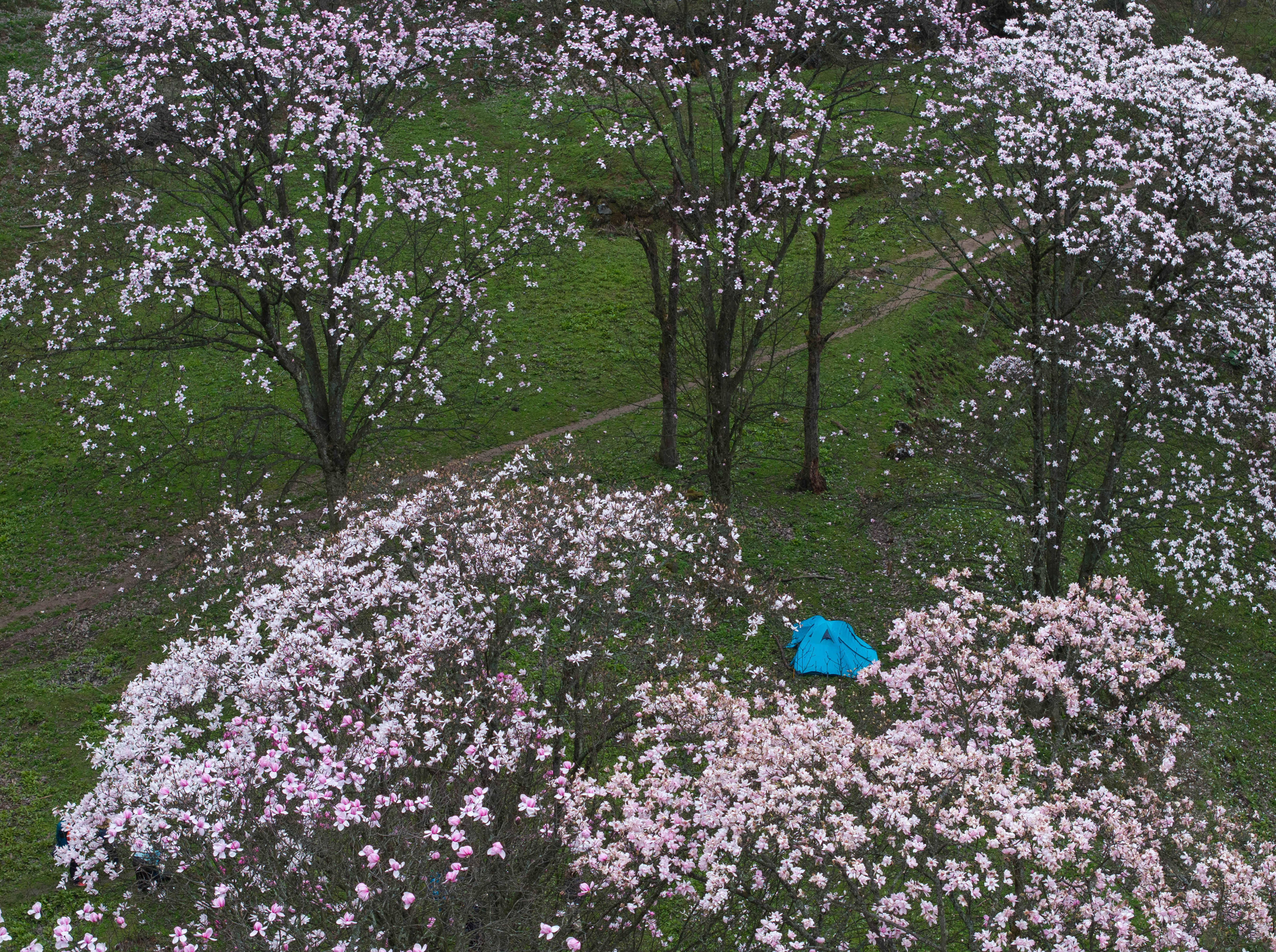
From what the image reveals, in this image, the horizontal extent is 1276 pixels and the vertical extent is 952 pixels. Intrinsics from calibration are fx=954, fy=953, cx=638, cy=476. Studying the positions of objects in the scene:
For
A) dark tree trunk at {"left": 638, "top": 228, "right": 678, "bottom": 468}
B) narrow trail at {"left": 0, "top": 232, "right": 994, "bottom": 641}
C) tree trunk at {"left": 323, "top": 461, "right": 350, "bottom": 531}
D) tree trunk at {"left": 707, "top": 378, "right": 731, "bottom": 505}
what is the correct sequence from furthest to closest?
1. dark tree trunk at {"left": 638, "top": 228, "right": 678, "bottom": 468}
2. tree trunk at {"left": 707, "top": 378, "right": 731, "bottom": 505}
3. tree trunk at {"left": 323, "top": 461, "right": 350, "bottom": 531}
4. narrow trail at {"left": 0, "top": 232, "right": 994, "bottom": 641}

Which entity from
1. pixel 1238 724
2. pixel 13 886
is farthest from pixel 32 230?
pixel 1238 724

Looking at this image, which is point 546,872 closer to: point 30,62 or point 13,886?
point 13,886

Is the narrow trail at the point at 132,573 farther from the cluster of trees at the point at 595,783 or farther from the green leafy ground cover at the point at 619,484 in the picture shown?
the cluster of trees at the point at 595,783

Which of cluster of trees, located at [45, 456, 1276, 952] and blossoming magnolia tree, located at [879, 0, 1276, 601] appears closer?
cluster of trees, located at [45, 456, 1276, 952]

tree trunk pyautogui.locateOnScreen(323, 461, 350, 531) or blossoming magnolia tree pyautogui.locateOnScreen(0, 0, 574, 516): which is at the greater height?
blossoming magnolia tree pyautogui.locateOnScreen(0, 0, 574, 516)

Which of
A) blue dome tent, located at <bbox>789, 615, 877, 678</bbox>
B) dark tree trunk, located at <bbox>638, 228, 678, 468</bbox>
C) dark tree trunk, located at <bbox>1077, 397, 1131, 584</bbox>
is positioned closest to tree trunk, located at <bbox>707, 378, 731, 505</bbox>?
dark tree trunk, located at <bbox>638, 228, 678, 468</bbox>

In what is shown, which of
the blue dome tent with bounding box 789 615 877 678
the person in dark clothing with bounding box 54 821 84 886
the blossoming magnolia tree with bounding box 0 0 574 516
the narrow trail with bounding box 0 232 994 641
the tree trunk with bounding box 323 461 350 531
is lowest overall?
the blue dome tent with bounding box 789 615 877 678

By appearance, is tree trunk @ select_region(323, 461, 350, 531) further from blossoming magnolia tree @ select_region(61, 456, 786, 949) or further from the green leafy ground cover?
blossoming magnolia tree @ select_region(61, 456, 786, 949)
